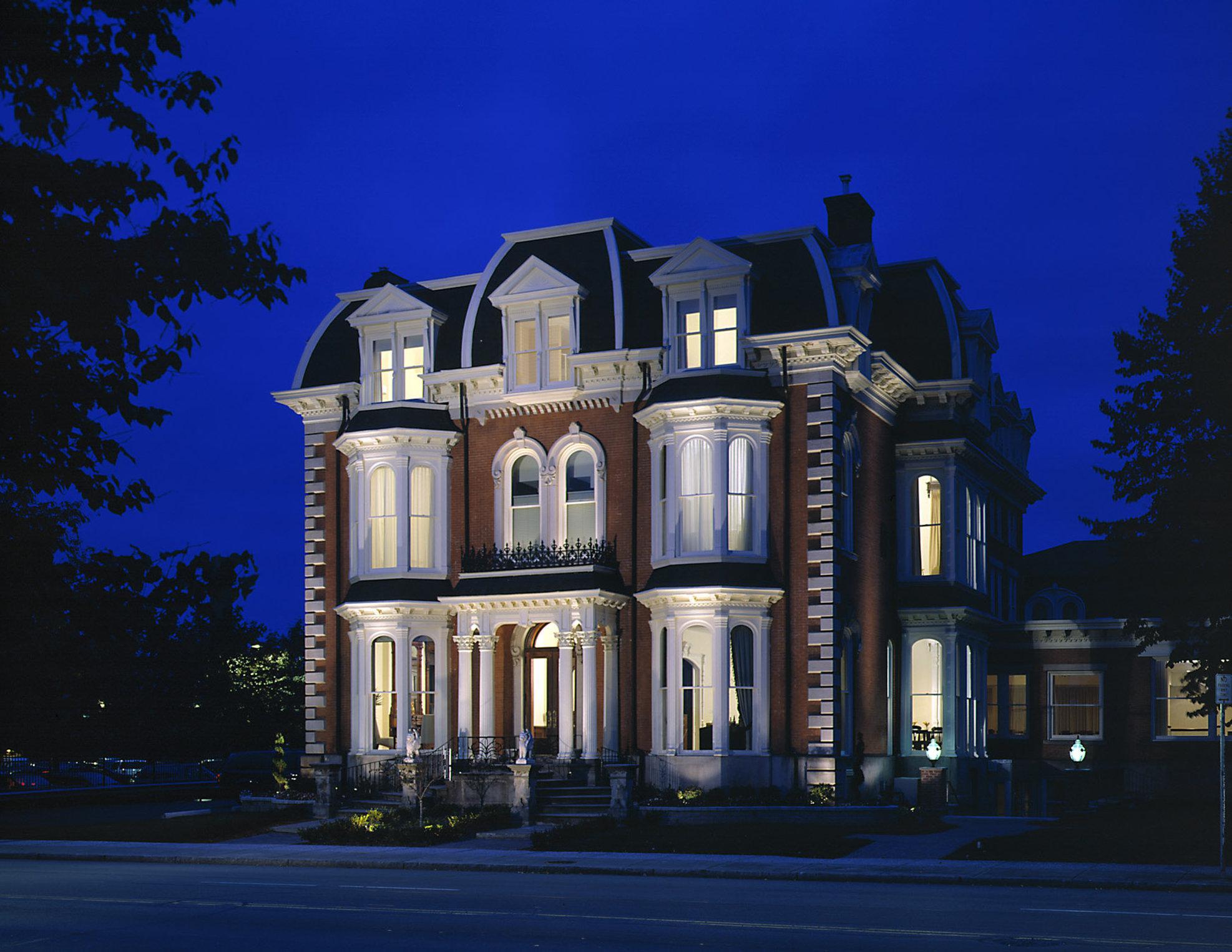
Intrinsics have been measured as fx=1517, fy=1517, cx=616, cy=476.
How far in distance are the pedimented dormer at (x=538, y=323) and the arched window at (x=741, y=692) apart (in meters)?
7.21

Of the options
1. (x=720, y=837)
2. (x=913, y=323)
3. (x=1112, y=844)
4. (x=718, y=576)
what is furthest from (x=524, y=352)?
(x=1112, y=844)

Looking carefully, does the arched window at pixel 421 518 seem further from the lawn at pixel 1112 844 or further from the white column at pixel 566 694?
the lawn at pixel 1112 844

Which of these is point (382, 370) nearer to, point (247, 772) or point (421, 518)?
point (421, 518)

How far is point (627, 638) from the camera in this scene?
34.8 m

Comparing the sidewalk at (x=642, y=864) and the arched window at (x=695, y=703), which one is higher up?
the arched window at (x=695, y=703)

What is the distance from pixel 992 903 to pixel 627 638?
1719 centimetres

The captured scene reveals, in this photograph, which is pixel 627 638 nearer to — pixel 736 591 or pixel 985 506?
pixel 736 591

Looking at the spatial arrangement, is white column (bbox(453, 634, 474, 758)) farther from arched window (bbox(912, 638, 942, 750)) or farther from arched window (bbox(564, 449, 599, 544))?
arched window (bbox(912, 638, 942, 750))

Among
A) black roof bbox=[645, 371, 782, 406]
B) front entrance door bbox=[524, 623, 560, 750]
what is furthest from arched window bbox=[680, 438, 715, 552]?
front entrance door bbox=[524, 623, 560, 750]

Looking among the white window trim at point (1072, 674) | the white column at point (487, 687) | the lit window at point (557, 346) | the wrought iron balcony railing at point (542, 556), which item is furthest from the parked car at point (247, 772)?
the white window trim at point (1072, 674)

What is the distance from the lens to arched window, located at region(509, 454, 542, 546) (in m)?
36.4

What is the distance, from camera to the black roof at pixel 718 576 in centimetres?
3275

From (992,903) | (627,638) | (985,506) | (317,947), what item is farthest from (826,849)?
(985,506)

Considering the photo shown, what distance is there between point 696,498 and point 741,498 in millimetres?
1006
